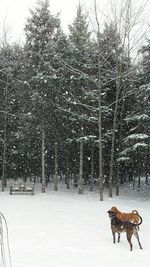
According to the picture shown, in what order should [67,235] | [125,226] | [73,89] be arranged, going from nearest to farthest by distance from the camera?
[125,226] → [67,235] → [73,89]

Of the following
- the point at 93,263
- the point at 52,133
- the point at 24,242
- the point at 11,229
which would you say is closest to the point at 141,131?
the point at 52,133

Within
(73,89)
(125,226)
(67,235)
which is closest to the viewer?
(125,226)

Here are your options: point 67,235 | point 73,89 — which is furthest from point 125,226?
point 73,89

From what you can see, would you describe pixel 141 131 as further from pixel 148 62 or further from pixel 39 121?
pixel 39 121

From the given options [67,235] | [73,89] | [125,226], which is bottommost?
[67,235]

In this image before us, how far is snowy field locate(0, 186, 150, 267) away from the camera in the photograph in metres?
10.2

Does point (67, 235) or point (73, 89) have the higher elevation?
point (73, 89)

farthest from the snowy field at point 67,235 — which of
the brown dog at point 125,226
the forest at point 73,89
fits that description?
the forest at point 73,89

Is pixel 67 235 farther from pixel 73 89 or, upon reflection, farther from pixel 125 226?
pixel 73 89

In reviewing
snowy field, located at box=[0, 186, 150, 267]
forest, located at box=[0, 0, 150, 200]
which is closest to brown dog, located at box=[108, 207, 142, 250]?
snowy field, located at box=[0, 186, 150, 267]

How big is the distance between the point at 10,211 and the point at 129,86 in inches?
603

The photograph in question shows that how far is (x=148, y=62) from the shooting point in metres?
25.8

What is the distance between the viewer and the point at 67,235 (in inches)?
555

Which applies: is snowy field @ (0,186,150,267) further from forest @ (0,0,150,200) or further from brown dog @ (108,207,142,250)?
forest @ (0,0,150,200)
